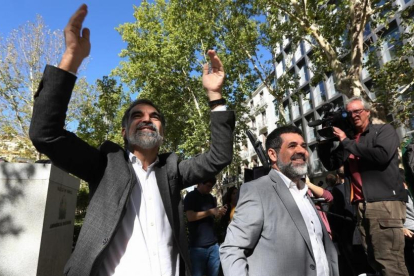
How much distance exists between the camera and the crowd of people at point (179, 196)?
1.48 meters

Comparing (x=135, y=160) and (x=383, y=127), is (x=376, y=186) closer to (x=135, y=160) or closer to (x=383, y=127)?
(x=383, y=127)

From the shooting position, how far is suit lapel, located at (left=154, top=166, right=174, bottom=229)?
1.78m

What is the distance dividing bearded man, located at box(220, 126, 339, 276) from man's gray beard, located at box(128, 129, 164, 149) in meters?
0.80

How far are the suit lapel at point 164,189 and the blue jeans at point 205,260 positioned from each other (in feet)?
10.4

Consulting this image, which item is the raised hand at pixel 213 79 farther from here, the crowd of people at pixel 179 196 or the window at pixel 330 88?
the window at pixel 330 88

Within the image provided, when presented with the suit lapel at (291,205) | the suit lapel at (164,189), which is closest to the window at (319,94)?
the suit lapel at (291,205)

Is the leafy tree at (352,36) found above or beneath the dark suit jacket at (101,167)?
above

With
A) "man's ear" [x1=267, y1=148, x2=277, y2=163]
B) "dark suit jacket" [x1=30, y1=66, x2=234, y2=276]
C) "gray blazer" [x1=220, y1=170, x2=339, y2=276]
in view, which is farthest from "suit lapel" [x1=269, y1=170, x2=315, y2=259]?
"dark suit jacket" [x1=30, y1=66, x2=234, y2=276]

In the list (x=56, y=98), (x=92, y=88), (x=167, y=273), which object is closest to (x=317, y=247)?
(x=167, y=273)

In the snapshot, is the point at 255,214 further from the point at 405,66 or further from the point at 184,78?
the point at 184,78

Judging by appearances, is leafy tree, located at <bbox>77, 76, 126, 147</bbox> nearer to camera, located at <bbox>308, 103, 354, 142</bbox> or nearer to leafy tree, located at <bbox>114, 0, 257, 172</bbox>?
leafy tree, located at <bbox>114, 0, 257, 172</bbox>

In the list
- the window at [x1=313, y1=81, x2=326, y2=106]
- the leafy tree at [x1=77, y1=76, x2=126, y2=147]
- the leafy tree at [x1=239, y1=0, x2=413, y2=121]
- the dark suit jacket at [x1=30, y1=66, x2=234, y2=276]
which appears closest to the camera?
the dark suit jacket at [x1=30, y1=66, x2=234, y2=276]

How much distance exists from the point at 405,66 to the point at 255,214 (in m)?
10.3

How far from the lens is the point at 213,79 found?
6.58 feet
